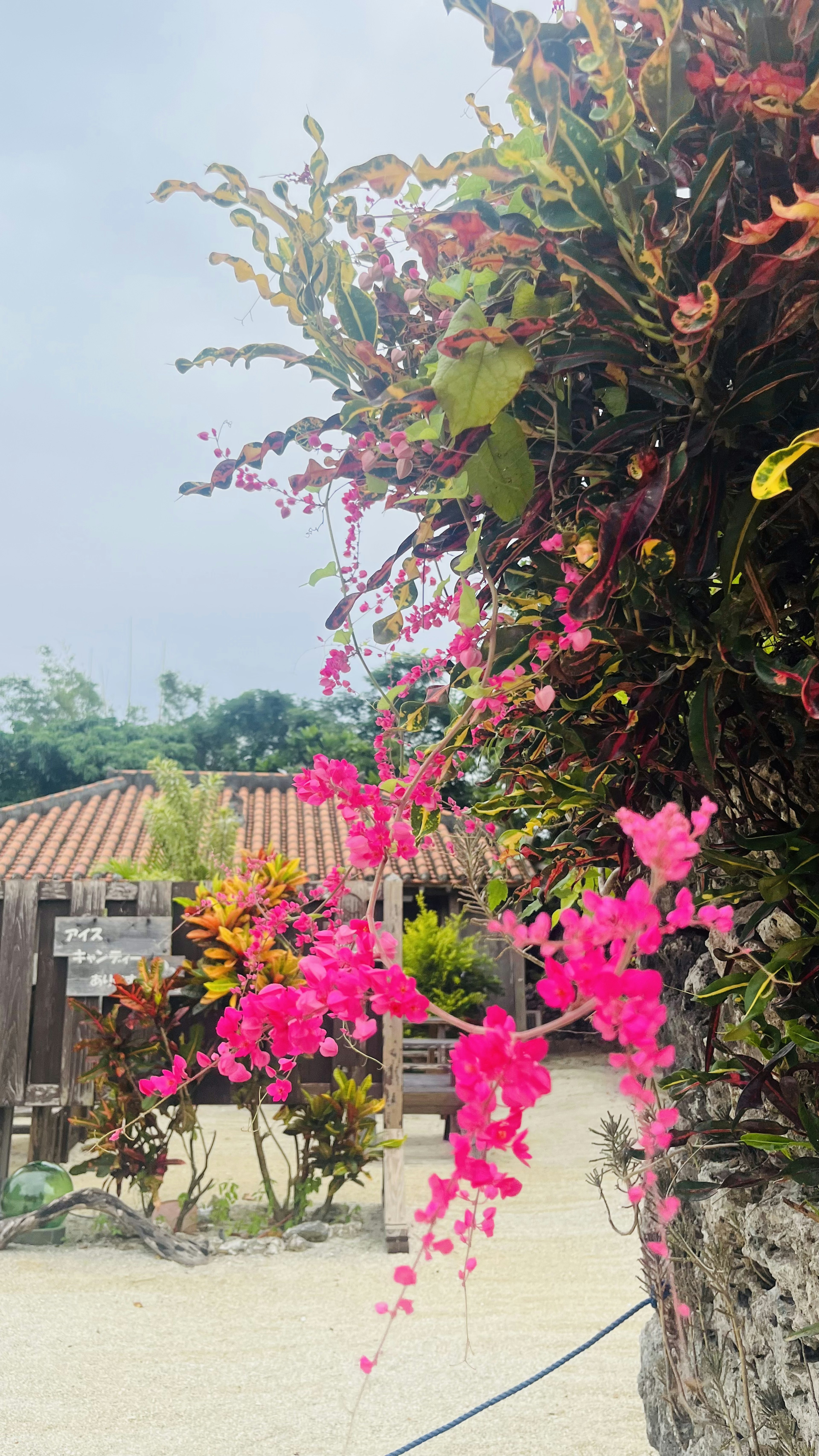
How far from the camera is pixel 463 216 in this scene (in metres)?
0.84

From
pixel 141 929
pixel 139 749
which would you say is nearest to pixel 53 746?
pixel 139 749

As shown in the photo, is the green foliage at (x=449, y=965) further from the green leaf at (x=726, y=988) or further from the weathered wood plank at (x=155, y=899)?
the green leaf at (x=726, y=988)

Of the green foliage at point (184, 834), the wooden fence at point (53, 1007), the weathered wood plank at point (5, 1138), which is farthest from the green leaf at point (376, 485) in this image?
the green foliage at point (184, 834)

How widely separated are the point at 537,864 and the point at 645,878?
505 millimetres

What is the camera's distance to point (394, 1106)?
4824 millimetres

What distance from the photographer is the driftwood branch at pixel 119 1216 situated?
451 cm

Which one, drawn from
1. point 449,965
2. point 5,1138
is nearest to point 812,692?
point 5,1138

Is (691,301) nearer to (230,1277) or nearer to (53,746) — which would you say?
(230,1277)

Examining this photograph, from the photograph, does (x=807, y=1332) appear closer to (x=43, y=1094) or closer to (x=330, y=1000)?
(x=330, y=1000)

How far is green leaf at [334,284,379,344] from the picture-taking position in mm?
1142

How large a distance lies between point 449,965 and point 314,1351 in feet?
23.3

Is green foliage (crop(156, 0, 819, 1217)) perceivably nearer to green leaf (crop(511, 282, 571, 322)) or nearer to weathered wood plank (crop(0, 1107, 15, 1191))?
green leaf (crop(511, 282, 571, 322))

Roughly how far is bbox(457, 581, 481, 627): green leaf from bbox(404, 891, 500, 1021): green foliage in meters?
9.16

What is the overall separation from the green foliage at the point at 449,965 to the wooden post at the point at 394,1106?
4917mm
